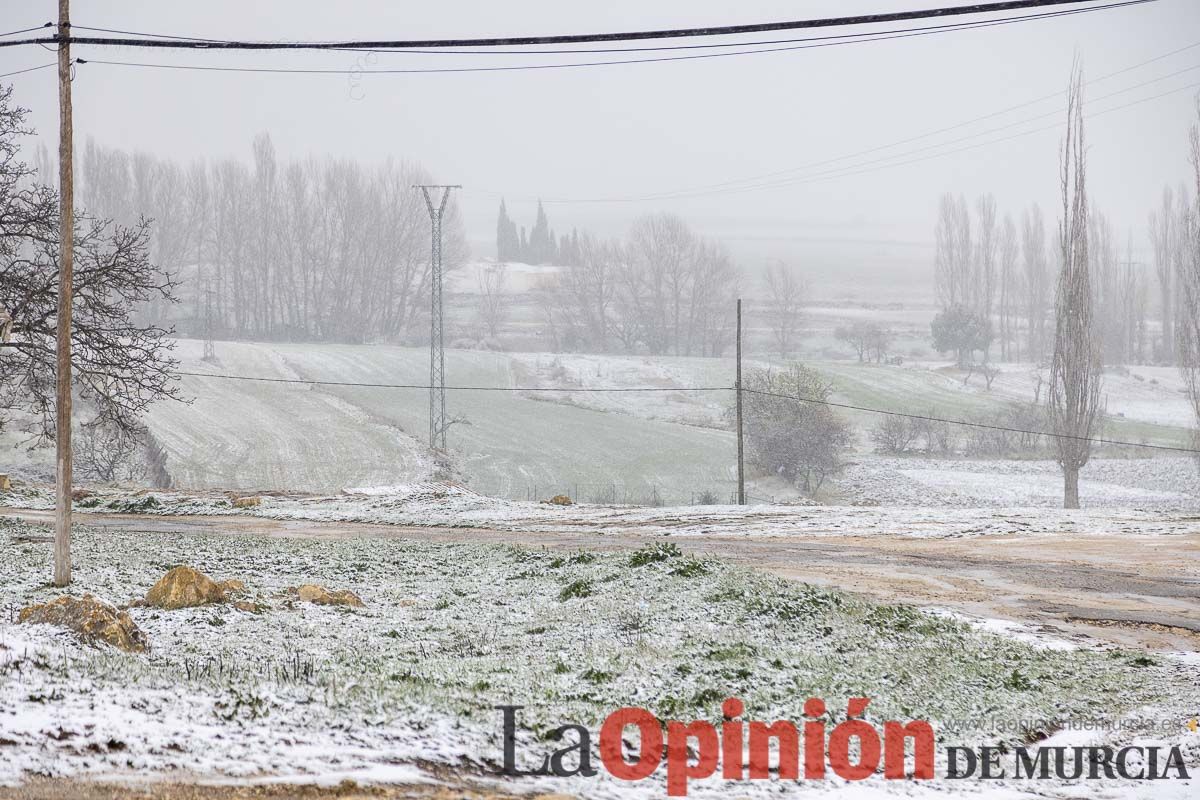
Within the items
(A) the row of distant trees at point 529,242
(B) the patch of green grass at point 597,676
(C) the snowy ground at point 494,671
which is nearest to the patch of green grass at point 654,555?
(C) the snowy ground at point 494,671

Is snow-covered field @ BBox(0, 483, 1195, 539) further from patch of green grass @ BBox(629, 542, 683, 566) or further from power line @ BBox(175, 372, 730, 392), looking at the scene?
power line @ BBox(175, 372, 730, 392)

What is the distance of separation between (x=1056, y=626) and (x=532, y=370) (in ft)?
212

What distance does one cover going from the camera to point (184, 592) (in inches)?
452

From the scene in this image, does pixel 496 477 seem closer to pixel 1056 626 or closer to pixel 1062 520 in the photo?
pixel 1062 520

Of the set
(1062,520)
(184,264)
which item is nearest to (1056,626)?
(1062,520)

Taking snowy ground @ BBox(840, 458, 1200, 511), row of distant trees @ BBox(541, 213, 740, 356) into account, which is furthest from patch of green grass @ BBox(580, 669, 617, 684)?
row of distant trees @ BBox(541, 213, 740, 356)

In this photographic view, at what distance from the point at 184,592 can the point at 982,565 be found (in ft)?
41.7

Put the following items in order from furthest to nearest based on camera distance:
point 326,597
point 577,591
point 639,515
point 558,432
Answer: point 558,432
point 639,515
point 577,591
point 326,597

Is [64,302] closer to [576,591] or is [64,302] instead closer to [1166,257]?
[576,591]

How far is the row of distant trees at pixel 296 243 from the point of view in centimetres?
9225

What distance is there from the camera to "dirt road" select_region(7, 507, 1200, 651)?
42.0 ft

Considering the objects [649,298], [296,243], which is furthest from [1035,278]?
[296,243]

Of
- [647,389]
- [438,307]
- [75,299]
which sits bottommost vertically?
[647,389]

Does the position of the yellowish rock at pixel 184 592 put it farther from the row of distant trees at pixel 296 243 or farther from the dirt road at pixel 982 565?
the row of distant trees at pixel 296 243
